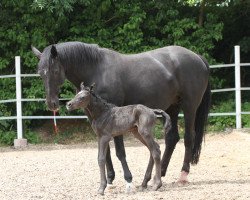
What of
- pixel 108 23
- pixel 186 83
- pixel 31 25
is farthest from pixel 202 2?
pixel 186 83

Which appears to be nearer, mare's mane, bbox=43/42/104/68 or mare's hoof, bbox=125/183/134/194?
mare's hoof, bbox=125/183/134/194

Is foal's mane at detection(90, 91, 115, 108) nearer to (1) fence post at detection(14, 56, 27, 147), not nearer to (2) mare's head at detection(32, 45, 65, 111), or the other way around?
(2) mare's head at detection(32, 45, 65, 111)

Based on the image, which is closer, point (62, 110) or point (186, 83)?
point (186, 83)

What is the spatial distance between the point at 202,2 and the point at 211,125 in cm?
288

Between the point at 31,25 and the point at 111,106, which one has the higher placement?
the point at 31,25

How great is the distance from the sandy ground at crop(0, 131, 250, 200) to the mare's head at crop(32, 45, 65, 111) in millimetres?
1071

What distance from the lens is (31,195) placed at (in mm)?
6996

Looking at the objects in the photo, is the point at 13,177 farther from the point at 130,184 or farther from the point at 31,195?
the point at 130,184

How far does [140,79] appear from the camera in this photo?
7402 mm

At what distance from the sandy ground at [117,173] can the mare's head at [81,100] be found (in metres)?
0.96

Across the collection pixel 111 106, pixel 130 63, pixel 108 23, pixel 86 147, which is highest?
pixel 108 23

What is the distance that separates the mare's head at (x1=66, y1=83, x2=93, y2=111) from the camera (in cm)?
663

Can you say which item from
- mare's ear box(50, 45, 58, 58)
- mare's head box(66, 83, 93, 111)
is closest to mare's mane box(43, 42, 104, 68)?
mare's ear box(50, 45, 58, 58)

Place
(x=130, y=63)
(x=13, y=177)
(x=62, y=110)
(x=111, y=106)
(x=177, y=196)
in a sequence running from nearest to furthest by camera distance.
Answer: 1. (x=177, y=196)
2. (x=111, y=106)
3. (x=130, y=63)
4. (x=13, y=177)
5. (x=62, y=110)
